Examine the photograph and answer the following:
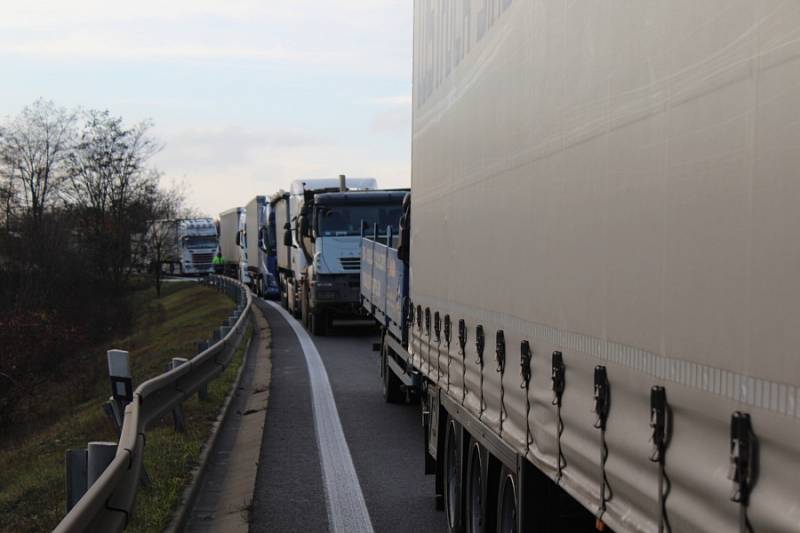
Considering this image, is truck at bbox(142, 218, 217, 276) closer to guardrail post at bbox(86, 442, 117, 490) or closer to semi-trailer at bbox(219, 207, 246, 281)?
semi-trailer at bbox(219, 207, 246, 281)

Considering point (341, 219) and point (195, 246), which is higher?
point (341, 219)

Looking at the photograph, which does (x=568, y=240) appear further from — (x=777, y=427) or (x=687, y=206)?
(x=777, y=427)

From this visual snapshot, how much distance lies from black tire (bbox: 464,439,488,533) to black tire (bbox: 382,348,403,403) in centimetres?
861

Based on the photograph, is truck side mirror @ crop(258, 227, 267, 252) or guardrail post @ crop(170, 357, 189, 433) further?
truck side mirror @ crop(258, 227, 267, 252)

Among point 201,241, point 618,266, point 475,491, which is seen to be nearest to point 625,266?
point 618,266

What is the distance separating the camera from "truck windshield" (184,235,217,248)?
83.1 m

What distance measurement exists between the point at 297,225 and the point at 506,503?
88.8 ft

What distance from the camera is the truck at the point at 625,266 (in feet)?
9.95

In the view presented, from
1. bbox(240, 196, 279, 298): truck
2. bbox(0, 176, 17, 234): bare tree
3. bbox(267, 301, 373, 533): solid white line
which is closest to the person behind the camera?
bbox(267, 301, 373, 533): solid white line

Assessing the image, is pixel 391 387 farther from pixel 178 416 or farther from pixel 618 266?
pixel 618 266

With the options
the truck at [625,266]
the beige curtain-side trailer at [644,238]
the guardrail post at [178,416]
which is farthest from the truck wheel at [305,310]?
the beige curtain-side trailer at [644,238]

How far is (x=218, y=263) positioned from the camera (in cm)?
8100

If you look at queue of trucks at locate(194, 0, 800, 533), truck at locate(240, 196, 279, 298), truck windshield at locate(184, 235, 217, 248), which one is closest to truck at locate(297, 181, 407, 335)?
truck at locate(240, 196, 279, 298)

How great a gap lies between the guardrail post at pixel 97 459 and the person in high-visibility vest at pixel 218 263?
72.7 m
